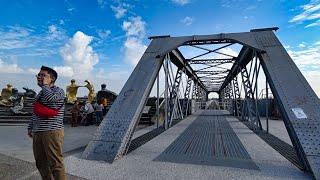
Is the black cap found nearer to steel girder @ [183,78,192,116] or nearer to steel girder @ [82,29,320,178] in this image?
steel girder @ [82,29,320,178]

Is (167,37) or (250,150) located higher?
(167,37)

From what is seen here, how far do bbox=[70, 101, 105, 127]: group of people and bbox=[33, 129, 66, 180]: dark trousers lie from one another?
1073 centimetres

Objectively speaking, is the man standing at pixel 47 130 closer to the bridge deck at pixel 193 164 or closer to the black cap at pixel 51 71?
the black cap at pixel 51 71

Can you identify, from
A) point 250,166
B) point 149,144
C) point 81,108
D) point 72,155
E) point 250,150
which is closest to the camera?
point 250,166

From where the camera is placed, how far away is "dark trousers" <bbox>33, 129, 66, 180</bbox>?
3670 mm

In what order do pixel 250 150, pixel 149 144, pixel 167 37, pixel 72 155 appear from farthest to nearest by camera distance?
pixel 167 37 → pixel 149 144 → pixel 250 150 → pixel 72 155

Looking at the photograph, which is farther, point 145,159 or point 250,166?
point 145,159

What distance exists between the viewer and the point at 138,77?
805 cm

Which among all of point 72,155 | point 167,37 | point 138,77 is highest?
point 167,37

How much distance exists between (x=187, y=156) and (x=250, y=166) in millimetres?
1410

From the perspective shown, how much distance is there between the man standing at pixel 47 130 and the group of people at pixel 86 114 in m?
10.7

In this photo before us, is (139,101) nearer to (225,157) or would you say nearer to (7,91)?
(225,157)

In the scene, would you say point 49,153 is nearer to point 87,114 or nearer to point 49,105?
point 49,105

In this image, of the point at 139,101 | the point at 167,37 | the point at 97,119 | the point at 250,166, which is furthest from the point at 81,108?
the point at 250,166
